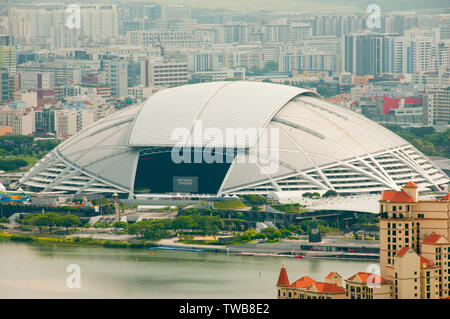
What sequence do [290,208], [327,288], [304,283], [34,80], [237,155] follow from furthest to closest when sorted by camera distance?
[34,80] < [237,155] < [290,208] < [304,283] < [327,288]

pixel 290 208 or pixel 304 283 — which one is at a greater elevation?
pixel 304 283

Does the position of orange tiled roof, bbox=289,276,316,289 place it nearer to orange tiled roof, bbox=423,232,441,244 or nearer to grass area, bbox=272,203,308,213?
orange tiled roof, bbox=423,232,441,244

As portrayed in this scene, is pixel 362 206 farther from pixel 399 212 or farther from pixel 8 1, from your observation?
pixel 8 1

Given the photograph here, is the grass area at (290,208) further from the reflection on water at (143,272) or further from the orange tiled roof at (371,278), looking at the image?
the orange tiled roof at (371,278)

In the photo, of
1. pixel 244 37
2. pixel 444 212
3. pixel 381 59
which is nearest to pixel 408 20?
pixel 244 37

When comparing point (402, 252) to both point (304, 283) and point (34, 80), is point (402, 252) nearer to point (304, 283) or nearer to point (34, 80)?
point (304, 283)

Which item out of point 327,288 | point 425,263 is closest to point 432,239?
point 425,263
